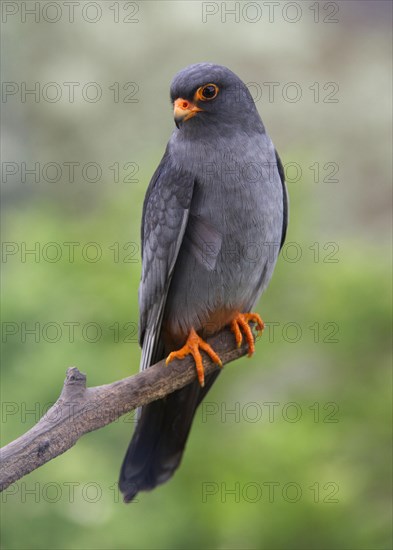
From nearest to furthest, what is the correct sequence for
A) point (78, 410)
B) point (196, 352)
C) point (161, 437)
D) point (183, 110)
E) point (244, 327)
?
point (78, 410) → point (183, 110) → point (196, 352) → point (244, 327) → point (161, 437)

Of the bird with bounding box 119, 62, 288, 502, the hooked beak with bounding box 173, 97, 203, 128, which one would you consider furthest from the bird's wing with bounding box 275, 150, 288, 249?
the hooked beak with bounding box 173, 97, 203, 128

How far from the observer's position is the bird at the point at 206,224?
4.13m

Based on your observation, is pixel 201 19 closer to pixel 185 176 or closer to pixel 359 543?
pixel 185 176

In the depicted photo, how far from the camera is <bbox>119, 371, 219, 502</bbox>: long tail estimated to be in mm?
4512

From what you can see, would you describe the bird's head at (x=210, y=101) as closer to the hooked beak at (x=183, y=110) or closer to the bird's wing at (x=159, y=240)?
the hooked beak at (x=183, y=110)

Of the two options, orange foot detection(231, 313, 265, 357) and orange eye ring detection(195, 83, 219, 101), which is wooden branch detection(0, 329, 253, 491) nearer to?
orange foot detection(231, 313, 265, 357)

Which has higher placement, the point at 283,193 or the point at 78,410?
the point at 283,193

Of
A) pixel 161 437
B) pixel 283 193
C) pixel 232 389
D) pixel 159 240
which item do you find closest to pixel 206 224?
pixel 159 240

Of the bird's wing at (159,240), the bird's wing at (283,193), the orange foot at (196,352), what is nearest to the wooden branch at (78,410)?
the orange foot at (196,352)

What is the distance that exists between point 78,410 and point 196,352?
2.56ft

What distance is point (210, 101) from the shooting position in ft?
13.6

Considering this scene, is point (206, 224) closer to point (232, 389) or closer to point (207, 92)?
point (207, 92)

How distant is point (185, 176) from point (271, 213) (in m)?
0.45

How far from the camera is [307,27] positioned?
959 cm
